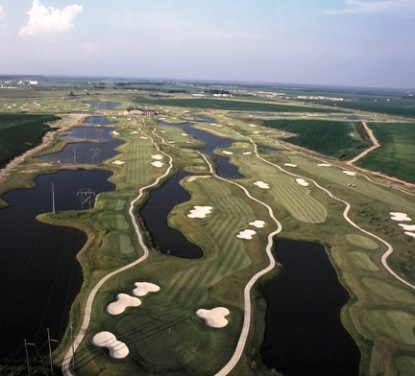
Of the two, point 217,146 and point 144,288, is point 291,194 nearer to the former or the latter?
point 144,288

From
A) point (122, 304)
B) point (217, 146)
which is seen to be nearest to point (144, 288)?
point (122, 304)

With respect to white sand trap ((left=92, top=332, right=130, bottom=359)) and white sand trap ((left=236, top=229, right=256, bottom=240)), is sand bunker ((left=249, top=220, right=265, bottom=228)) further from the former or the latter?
white sand trap ((left=92, top=332, right=130, bottom=359))

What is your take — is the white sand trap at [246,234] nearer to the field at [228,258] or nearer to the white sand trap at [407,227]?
the field at [228,258]

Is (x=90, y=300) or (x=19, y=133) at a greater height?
(x=19, y=133)

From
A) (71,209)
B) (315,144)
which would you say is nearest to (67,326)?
(71,209)

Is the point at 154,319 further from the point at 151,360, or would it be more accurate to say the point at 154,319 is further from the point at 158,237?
the point at 158,237

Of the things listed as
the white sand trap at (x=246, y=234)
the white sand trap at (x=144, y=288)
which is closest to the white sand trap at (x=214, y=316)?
the white sand trap at (x=144, y=288)

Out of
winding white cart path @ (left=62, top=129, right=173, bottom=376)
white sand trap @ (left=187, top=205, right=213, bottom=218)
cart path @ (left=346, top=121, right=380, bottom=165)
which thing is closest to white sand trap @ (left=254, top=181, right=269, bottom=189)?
white sand trap @ (left=187, top=205, right=213, bottom=218)
